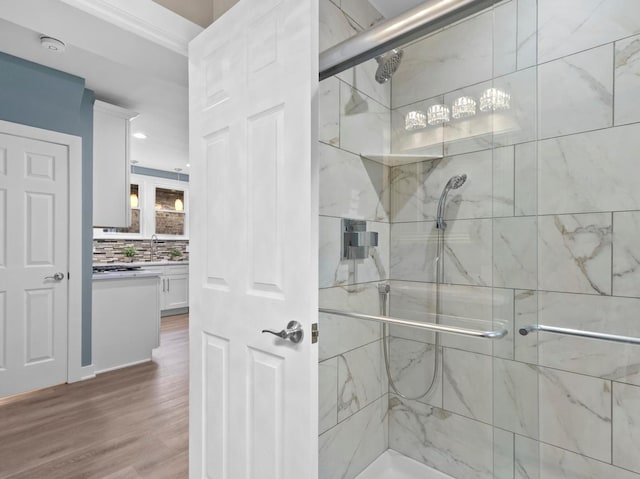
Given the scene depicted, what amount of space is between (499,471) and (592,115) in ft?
4.83

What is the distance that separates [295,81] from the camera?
3.79 feet

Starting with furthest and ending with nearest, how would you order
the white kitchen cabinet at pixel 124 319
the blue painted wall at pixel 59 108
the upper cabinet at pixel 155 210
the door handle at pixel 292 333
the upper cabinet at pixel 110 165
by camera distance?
the upper cabinet at pixel 155 210 → the upper cabinet at pixel 110 165 → the white kitchen cabinet at pixel 124 319 → the blue painted wall at pixel 59 108 → the door handle at pixel 292 333

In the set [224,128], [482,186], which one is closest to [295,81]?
[224,128]

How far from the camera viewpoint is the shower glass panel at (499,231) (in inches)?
51.4

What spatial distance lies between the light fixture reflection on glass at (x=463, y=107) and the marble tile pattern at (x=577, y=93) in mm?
333

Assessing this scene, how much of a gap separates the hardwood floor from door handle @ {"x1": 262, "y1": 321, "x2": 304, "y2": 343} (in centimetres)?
139

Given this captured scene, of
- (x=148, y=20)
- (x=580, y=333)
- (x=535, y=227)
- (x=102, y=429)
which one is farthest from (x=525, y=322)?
(x=102, y=429)

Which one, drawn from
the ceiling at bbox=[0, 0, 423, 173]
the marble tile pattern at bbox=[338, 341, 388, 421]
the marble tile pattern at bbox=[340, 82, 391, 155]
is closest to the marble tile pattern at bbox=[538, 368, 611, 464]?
the marble tile pattern at bbox=[338, 341, 388, 421]

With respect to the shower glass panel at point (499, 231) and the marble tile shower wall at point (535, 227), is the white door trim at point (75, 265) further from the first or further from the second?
the marble tile shower wall at point (535, 227)

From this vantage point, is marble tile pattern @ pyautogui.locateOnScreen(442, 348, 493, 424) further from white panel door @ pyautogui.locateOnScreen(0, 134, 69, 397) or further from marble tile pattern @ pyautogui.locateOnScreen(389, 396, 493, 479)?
white panel door @ pyautogui.locateOnScreen(0, 134, 69, 397)

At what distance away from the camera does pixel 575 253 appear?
4.81ft

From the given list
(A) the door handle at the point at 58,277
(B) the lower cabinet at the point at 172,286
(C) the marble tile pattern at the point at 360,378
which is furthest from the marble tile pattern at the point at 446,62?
(B) the lower cabinet at the point at 172,286

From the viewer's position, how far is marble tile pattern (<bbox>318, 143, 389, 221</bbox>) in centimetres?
160

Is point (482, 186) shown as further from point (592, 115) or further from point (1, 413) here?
point (1, 413)
